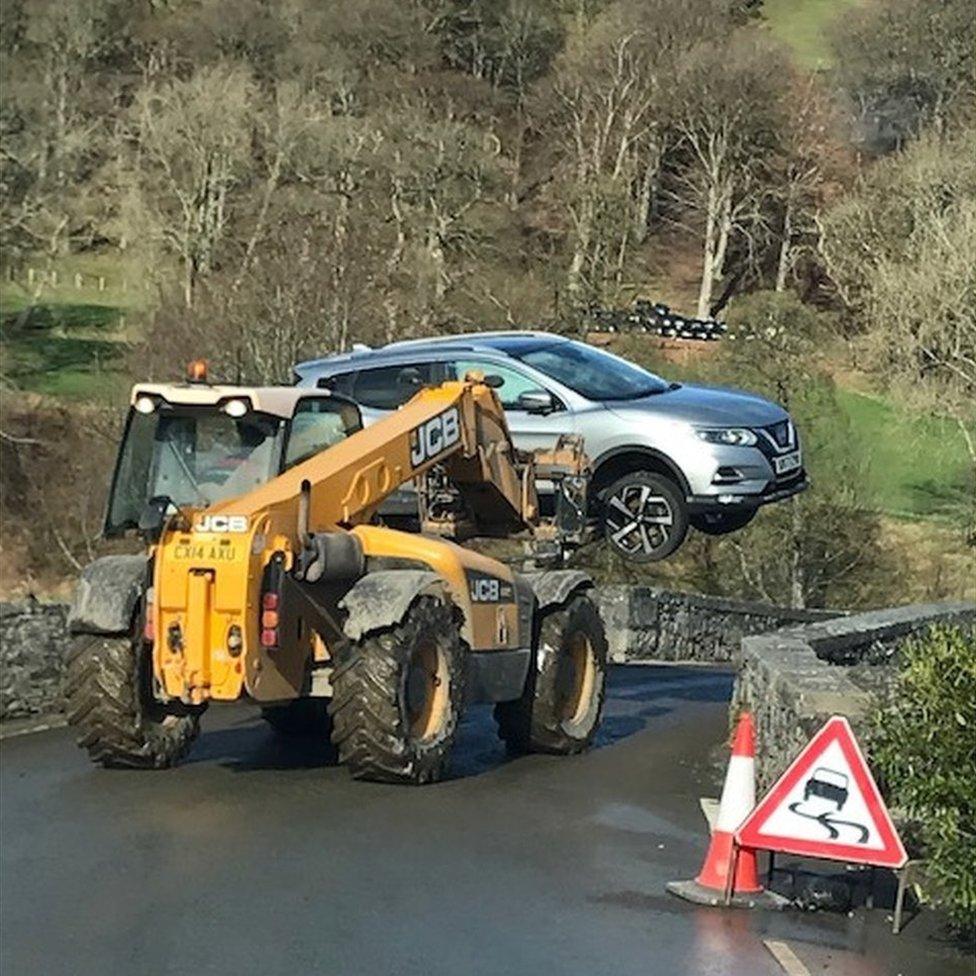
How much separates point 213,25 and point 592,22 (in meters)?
13.9

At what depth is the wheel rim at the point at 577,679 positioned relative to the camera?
600 inches

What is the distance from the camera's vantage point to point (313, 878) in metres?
10.4

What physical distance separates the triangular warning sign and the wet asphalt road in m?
0.38

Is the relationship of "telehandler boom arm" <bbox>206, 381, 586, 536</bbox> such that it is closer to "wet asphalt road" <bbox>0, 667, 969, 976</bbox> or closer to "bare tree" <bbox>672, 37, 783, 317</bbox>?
"wet asphalt road" <bbox>0, 667, 969, 976</bbox>

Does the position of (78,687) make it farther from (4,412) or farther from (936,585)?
(4,412)

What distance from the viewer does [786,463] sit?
17641 mm

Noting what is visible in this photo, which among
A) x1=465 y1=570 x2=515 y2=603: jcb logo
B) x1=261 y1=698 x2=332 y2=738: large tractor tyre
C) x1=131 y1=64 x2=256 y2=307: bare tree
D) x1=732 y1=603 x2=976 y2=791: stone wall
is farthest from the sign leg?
x1=131 y1=64 x2=256 y2=307: bare tree

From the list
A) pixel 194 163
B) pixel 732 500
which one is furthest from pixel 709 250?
pixel 732 500

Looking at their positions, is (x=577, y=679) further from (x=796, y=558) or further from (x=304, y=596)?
(x=796, y=558)

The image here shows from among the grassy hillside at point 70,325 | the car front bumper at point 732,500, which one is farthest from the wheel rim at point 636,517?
the grassy hillside at point 70,325

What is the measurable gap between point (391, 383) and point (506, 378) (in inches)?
39.6

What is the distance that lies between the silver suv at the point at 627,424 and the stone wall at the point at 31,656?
10.0ft

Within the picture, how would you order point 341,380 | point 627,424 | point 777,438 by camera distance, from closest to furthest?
point 627,424 < point 777,438 < point 341,380

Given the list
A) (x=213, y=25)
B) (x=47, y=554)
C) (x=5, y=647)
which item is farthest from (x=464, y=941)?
(x=213, y=25)
